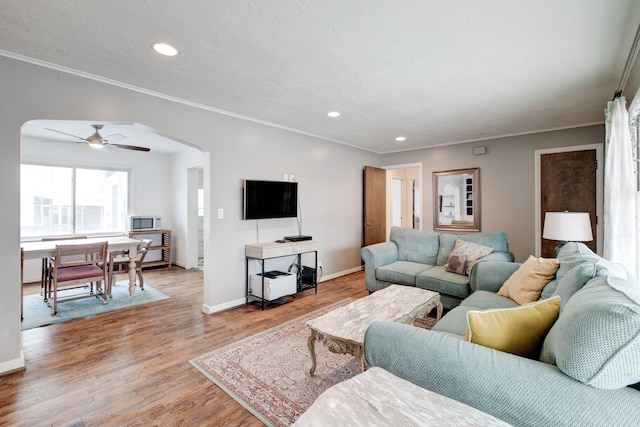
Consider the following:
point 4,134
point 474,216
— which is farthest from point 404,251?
point 4,134

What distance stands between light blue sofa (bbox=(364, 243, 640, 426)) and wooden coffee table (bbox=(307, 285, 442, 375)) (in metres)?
0.58

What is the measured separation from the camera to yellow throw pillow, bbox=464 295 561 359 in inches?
51.8

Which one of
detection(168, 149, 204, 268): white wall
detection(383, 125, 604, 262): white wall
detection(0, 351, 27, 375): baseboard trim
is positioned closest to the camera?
detection(0, 351, 27, 375): baseboard trim

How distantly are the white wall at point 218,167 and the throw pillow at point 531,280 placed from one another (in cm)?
298

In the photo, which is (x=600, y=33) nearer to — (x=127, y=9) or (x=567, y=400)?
(x=567, y=400)

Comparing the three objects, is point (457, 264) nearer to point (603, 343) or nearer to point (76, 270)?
point (603, 343)

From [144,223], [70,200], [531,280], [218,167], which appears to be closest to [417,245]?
[531,280]

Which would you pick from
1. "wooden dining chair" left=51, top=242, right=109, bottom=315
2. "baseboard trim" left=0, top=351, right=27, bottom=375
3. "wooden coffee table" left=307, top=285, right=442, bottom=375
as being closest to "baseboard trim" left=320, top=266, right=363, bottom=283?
"wooden coffee table" left=307, top=285, right=442, bottom=375

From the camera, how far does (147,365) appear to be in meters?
2.46

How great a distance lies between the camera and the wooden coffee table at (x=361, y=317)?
6.53 ft

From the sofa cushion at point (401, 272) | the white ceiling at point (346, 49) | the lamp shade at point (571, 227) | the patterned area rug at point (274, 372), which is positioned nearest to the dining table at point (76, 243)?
the white ceiling at point (346, 49)

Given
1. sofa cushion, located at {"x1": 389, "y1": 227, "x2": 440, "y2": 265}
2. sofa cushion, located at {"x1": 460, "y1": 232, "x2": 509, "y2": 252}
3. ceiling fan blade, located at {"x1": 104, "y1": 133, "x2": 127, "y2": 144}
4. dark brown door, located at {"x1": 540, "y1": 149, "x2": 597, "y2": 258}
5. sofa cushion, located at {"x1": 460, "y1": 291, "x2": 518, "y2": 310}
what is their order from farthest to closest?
sofa cushion, located at {"x1": 389, "y1": 227, "x2": 440, "y2": 265}, dark brown door, located at {"x1": 540, "y1": 149, "x2": 597, "y2": 258}, ceiling fan blade, located at {"x1": 104, "y1": 133, "x2": 127, "y2": 144}, sofa cushion, located at {"x1": 460, "y1": 232, "x2": 509, "y2": 252}, sofa cushion, located at {"x1": 460, "y1": 291, "x2": 518, "y2": 310}

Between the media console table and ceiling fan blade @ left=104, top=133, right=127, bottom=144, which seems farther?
ceiling fan blade @ left=104, top=133, right=127, bottom=144

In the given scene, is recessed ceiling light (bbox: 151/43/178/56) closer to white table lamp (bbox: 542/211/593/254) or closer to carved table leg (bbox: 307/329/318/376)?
carved table leg (bbox: 307/329/318/376)
